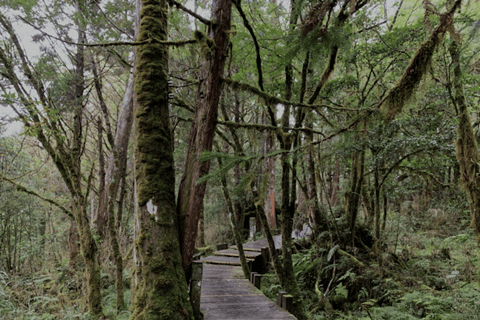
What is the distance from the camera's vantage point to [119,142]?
793cm

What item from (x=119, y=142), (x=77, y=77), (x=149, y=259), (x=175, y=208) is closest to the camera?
(x=149, y=259)

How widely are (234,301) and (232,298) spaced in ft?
0.54

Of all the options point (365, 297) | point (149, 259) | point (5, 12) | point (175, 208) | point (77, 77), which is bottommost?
point (365, 297)

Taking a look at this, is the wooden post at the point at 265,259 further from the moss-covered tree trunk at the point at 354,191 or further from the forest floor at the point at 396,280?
the moss-covered tree trunk at the point at 354,191

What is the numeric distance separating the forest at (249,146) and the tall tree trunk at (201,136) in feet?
0.07

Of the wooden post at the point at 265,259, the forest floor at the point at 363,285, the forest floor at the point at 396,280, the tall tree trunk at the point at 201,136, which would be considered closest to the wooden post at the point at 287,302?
the forest floor at the point at 363,285

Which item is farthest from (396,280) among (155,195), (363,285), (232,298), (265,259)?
(155,195)

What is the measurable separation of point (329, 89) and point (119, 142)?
6.67 m

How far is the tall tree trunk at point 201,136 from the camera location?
3473 millimetres

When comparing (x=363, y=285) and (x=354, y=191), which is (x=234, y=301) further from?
(x=354, y=191)

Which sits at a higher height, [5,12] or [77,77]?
[5,12]

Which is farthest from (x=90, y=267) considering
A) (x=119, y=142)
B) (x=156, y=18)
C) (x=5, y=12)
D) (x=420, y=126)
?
(x=420, y=126)

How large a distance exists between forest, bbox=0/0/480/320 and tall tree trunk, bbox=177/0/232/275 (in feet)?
0.07

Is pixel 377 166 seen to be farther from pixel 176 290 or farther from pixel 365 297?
pixel 176 290
